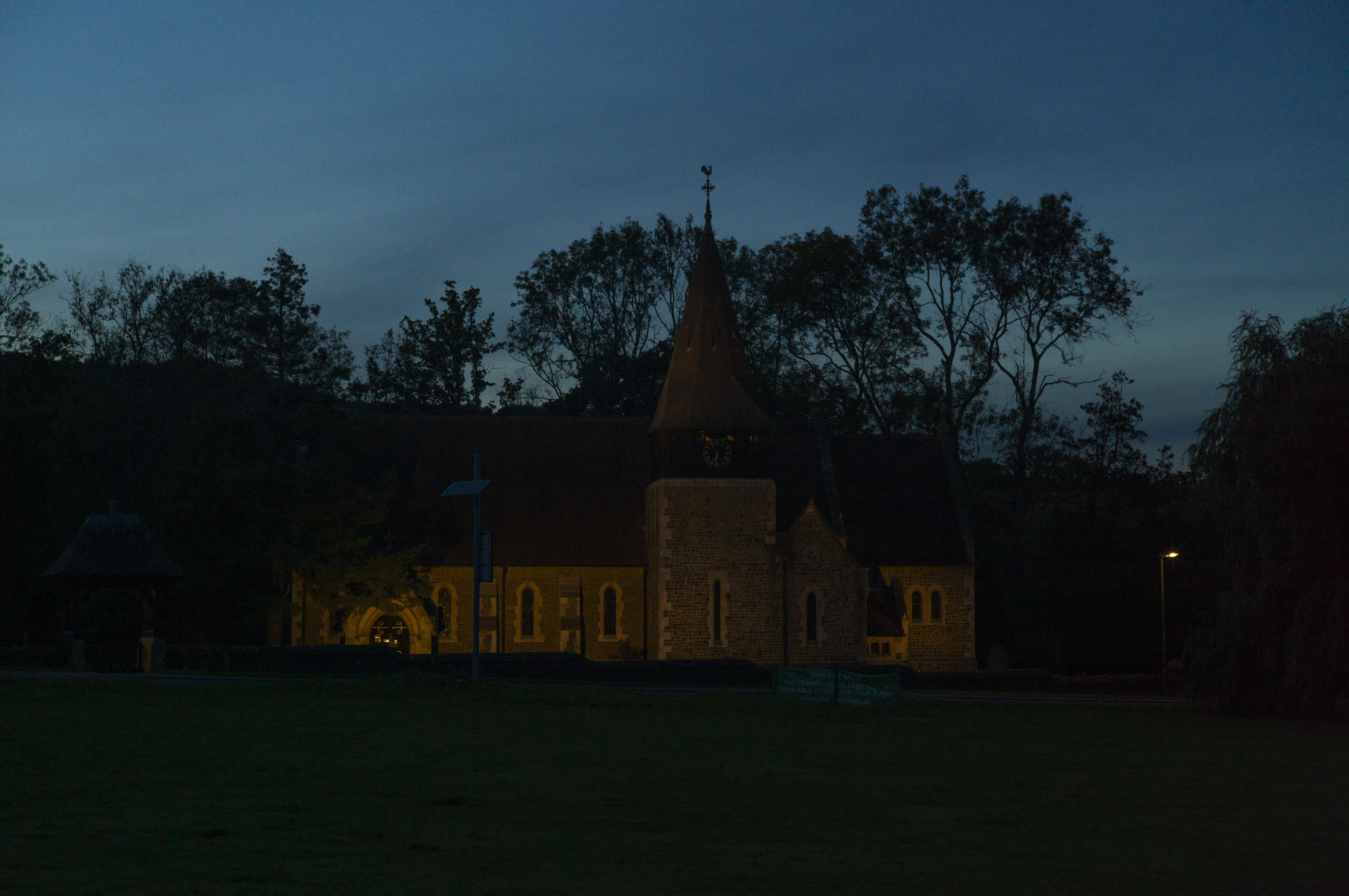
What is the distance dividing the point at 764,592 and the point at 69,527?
22.8 meters

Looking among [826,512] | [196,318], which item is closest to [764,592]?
[826,512]

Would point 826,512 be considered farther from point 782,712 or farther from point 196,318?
point 196,318

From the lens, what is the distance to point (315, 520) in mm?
39812

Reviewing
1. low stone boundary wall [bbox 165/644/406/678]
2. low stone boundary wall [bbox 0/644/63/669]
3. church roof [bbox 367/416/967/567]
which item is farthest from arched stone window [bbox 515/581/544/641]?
low stone boundary wall [bbox 0/644/63/669]

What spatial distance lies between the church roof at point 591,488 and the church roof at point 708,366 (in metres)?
3.19

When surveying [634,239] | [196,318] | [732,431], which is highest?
[634,239]

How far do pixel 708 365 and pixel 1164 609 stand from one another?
1760 cm

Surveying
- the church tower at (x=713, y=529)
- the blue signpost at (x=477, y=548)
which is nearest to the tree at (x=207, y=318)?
the church tower at (x=713, y=529)

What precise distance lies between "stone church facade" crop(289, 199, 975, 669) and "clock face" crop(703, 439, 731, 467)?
5 cm

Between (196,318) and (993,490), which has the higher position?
(196,318)

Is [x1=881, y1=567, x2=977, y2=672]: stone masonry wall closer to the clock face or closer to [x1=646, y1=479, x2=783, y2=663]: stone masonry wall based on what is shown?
[x1=646, y1=479, x2=783, y2=663]: stone masonry wall

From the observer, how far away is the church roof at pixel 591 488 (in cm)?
4694

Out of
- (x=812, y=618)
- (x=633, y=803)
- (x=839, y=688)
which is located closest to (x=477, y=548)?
(x=839, y=688)

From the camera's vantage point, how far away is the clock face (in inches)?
1806
